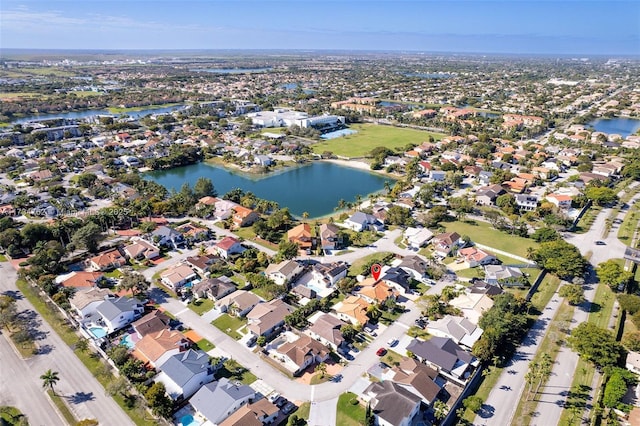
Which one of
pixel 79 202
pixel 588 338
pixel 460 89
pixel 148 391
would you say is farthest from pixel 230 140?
pixel 460 89

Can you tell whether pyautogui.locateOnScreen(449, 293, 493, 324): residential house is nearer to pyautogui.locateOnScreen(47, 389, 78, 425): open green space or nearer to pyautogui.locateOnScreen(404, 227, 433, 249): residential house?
pyautogui.locateOnScreen(404, 227, 433, 249): residential house

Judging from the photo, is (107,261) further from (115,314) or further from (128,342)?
(128,342)

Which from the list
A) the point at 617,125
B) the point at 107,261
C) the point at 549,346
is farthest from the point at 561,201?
the point at 617,125

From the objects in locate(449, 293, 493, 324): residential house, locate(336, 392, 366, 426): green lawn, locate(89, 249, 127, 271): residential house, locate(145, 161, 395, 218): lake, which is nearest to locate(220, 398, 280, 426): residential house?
locate(336, 392, 366, 426): green lawn

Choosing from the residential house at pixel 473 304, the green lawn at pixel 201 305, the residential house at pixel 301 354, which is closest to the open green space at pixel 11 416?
the green lawn at pixel 201 305

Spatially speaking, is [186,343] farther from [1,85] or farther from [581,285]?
[1,85]
